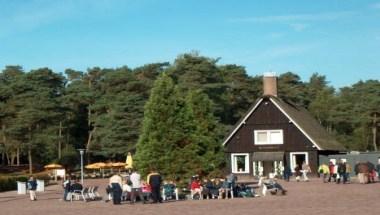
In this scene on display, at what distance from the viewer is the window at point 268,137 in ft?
204

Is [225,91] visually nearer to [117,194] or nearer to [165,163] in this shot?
[165,163]

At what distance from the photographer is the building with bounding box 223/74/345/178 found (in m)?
60.8

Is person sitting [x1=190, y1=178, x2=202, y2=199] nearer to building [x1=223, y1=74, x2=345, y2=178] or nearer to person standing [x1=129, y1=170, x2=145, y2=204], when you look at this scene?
person standing [x1=129, y1=170, x2=145, y2=204]

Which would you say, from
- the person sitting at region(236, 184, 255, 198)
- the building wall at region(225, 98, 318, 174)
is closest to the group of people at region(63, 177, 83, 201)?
the person sitting at region(236, 184, 255, 198)

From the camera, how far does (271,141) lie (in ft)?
205

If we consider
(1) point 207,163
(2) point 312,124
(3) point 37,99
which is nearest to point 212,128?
(1) point 207,163

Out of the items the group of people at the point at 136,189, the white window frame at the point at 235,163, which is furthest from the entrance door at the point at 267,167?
the group of people at the point at 136,189

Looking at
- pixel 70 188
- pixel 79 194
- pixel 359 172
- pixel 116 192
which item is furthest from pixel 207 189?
pixel 359 172

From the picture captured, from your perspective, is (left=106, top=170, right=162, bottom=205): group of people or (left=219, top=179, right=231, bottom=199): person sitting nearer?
(left=106, top=170, right=162, bottom=205): group of people

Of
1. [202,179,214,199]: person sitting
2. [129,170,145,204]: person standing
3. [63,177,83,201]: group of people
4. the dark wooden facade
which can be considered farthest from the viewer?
the dark wooden facade

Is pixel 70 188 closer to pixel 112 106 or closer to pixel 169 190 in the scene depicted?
pixel 169 190

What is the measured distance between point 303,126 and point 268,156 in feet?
13.6

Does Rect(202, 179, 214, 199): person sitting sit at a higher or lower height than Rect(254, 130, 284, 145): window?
lower

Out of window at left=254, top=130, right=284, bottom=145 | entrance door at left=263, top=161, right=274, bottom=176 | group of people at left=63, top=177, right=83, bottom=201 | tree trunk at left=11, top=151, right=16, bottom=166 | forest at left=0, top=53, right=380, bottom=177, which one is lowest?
group of people at left=63, top=177, right=83, bottom=201
